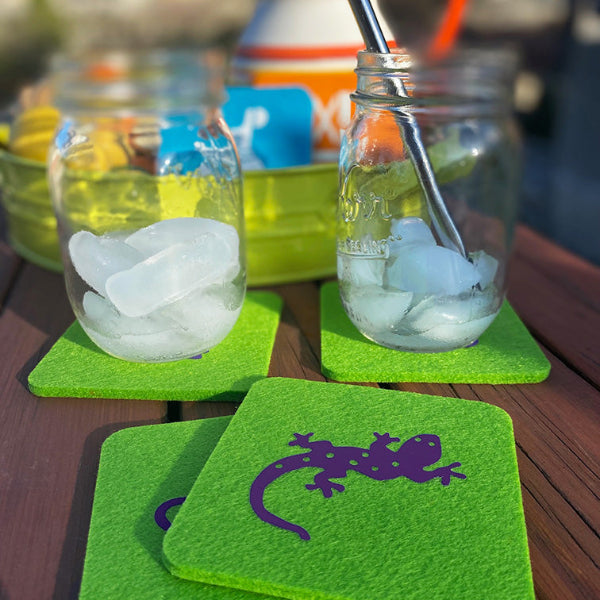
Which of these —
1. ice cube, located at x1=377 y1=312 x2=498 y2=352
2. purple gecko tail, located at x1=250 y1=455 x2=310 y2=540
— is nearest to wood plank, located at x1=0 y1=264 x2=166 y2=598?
purple gecko tail, located at x1=250 y1=455 x2=310 y2=540

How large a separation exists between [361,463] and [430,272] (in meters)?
0.19

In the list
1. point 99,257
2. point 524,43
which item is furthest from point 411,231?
point 524,43

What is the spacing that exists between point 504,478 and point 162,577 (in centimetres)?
22

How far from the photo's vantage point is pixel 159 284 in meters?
0.56

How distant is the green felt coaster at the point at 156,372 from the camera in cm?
55

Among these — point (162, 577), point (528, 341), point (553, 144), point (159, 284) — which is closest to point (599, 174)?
point (553, 144)

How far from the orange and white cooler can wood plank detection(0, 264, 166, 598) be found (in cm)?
41

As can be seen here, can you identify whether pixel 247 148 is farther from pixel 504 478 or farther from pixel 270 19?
pixel 504 478

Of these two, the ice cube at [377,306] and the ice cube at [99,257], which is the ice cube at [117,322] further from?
the ice cube at [377,306]

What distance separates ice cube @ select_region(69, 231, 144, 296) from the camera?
0.58 m

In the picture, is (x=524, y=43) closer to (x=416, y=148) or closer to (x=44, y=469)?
(x=416, y=148)

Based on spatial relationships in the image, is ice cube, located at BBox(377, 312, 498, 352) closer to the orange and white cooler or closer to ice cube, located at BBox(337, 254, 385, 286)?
ice cube, located at BBox(337, 254, 385, 286)

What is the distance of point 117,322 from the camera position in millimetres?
574

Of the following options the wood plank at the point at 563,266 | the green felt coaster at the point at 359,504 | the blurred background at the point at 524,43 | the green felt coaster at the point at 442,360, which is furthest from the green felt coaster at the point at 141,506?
the blurred background at the point at 524,43
